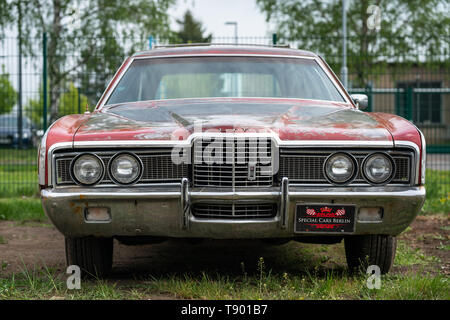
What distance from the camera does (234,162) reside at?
133 inches

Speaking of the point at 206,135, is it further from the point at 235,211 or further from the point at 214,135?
the point at 235,211

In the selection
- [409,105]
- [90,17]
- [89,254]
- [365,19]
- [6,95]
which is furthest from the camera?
[365,19]

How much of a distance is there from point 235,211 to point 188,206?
276 millimetres

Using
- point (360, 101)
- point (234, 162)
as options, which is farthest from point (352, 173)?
point (360, 101)

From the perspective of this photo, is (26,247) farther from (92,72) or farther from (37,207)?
(92,72)

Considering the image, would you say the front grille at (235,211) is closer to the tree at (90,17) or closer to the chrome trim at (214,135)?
the chrome trim at (214,135)

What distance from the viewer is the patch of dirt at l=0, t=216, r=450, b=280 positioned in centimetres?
438

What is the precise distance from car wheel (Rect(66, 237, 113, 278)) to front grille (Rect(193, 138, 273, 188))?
905mm

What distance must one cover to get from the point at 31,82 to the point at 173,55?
5477mm

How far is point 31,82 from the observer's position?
31.5 feet

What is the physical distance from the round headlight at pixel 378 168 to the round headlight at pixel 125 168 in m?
1.32

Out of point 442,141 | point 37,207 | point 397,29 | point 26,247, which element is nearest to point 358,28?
point 397,29

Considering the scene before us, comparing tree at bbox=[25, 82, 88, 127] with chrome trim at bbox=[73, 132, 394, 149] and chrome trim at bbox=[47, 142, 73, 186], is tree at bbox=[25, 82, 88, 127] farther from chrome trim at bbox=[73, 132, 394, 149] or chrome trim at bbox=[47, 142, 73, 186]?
chrome trim at bbox=[73, 132, 394, 149]

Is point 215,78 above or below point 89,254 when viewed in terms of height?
above
